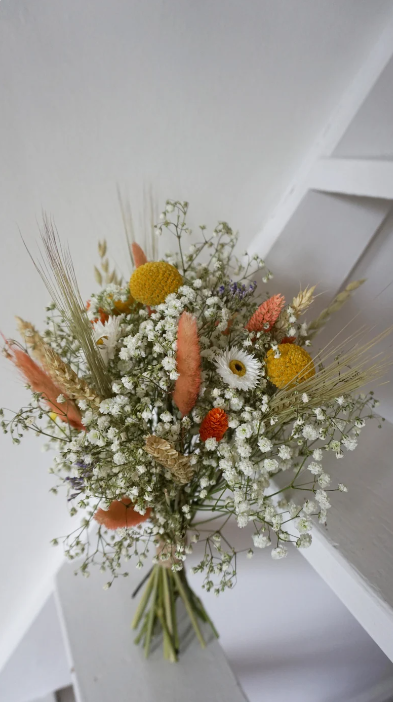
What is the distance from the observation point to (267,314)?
26.5 inches

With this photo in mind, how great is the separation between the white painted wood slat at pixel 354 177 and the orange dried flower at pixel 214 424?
1.46 feet

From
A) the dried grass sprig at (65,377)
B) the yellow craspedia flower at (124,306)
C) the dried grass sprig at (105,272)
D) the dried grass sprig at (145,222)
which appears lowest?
the dried grass sprig at (65,377)

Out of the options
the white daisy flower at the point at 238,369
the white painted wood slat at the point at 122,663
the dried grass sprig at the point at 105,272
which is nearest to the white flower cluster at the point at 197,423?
the white daisy flower at the point at 238,369

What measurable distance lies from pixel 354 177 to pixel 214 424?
0.49 metres

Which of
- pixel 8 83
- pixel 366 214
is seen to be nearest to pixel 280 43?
pixel 366 214

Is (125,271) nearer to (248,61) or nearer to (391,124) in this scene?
(248,61)

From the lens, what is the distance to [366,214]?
904 mm

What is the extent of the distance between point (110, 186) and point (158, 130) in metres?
0.14

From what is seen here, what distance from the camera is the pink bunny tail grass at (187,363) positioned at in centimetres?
60

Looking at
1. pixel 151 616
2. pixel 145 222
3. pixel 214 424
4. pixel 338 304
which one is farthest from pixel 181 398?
pixel 151 616

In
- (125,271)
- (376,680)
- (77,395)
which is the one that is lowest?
(376,680)

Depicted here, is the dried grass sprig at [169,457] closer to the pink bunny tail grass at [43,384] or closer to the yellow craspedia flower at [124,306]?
the pink bunny tail grass at [43,384]

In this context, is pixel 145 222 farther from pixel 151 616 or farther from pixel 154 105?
pixel 151 616

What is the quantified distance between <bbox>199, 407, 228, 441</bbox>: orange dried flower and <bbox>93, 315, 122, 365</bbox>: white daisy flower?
18 cm
